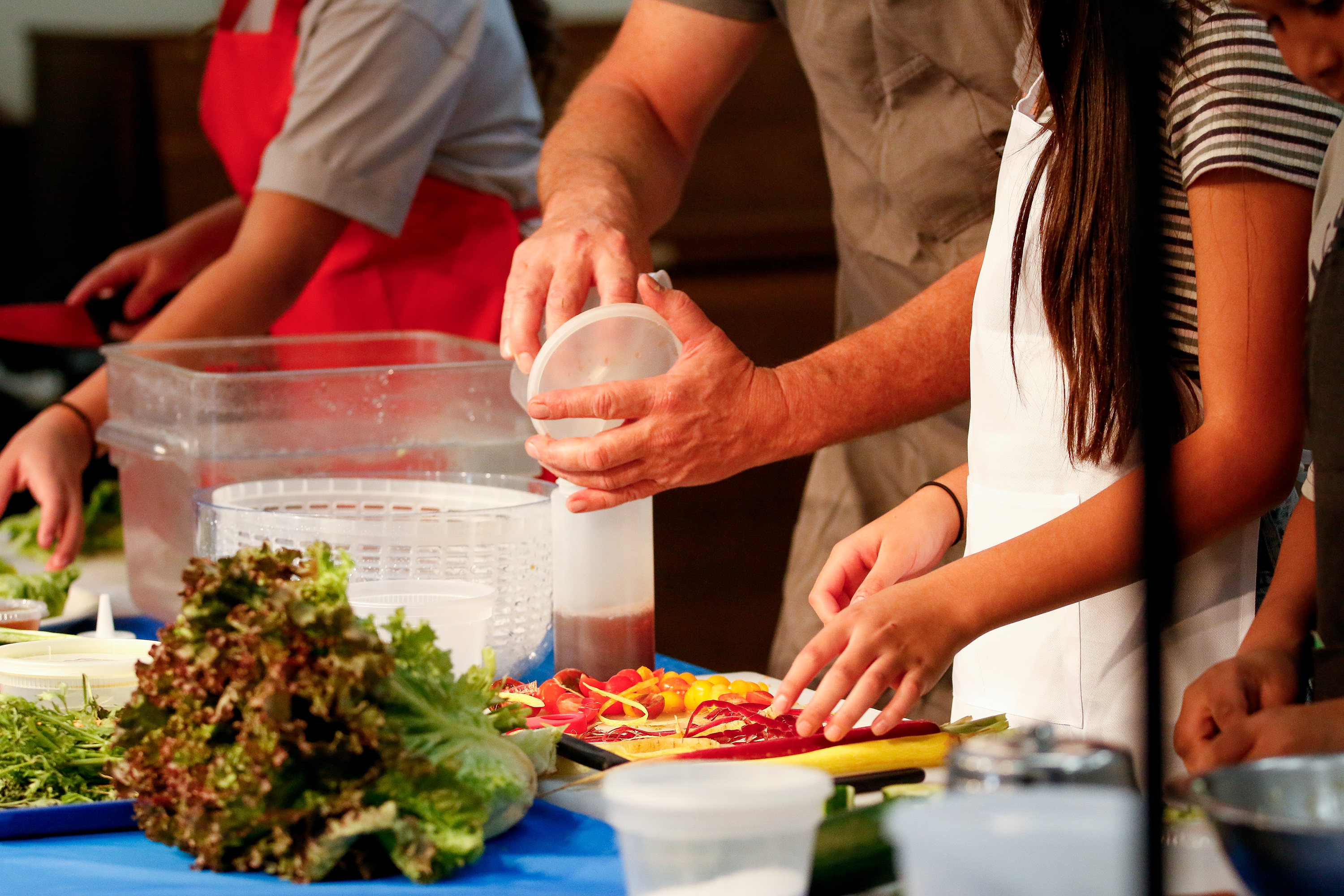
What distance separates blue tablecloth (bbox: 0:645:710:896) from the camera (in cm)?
85

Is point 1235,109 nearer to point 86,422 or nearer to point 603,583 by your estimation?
point 603,583

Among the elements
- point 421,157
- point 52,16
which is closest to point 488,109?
point 421,157

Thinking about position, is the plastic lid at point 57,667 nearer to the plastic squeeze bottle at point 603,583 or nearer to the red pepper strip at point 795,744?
the plastic squeeze bottle at point 603,583

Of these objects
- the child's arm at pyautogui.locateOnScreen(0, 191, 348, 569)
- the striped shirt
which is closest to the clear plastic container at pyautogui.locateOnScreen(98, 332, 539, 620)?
the child's arm at pyautogui.locateOnScreen(0, 191, 348, 569)

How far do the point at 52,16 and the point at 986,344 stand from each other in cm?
394

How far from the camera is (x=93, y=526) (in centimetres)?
249

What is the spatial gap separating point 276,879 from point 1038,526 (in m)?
0.77

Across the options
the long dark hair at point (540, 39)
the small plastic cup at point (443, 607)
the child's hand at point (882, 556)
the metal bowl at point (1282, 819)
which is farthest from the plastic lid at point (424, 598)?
the long dark hair at point (540, 39)

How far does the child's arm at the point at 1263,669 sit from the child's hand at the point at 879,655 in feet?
0.60

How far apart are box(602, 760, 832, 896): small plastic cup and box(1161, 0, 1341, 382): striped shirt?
604 mm

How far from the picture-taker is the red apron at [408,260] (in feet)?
8.29

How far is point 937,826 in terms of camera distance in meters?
0.52

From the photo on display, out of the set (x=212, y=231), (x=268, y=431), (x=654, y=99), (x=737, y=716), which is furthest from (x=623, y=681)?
→ (x=212, y=231)

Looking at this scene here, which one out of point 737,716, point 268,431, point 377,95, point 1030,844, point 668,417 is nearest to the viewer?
point 1030,844
